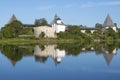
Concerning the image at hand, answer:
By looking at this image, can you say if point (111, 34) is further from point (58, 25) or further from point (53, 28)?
point (53, 28)

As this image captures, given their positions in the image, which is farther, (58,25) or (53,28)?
(58,25)

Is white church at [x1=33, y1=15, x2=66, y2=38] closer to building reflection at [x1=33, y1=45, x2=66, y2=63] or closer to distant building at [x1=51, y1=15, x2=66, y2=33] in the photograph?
distant building at [x1=51, y1=15, x2=66, y2=33]

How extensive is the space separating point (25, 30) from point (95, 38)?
14.2 metres

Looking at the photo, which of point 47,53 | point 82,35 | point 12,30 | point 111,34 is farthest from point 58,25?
point 47,53

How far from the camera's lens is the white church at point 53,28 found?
5650 centimetres

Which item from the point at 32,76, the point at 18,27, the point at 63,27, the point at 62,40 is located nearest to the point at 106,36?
the point at 63,27

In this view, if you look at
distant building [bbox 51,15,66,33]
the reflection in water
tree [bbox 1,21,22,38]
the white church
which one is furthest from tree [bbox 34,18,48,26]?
the reflection in water

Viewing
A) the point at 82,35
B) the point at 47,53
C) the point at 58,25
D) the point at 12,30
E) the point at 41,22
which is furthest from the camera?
the point at 41,22

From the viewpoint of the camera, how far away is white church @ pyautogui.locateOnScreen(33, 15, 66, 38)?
56.5 meters

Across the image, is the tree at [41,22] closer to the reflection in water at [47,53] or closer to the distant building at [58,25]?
the distant building at [58,25]

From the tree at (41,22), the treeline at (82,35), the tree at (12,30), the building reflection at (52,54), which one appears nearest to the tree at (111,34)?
the treeline at (82,35)

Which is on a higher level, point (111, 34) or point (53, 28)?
point (53, 28)

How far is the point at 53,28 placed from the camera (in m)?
58.9

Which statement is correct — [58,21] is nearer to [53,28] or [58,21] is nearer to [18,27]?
[53,28]
